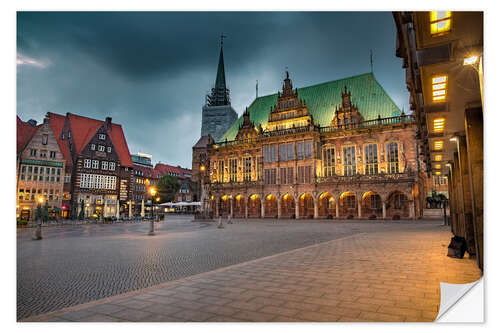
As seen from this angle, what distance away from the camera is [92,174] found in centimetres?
4656

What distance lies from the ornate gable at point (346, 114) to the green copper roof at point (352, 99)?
1382 millimetres

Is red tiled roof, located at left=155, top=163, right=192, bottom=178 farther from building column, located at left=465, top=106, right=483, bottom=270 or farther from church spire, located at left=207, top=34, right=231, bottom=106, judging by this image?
building column, located at left=465, top=106, right=483, bottom=270

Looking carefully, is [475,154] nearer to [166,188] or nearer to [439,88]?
[439,88]

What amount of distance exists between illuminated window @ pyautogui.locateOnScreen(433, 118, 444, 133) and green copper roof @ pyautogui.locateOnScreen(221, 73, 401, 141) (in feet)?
114

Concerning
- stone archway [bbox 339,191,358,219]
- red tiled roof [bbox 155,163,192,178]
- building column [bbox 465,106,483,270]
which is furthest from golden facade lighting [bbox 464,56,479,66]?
red tiled roof [bbox 155,163,192,178]

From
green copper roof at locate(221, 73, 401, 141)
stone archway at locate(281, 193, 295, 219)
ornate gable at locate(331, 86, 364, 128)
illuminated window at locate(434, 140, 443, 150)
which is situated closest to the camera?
illuminated window at locate(434, 140, 443, 150)

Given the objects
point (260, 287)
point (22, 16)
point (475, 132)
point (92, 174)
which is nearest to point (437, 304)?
point (260, 287)

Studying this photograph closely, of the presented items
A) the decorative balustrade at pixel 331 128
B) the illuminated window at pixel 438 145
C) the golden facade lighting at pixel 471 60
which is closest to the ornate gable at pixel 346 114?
the decorative balustrade at pixel 331 128

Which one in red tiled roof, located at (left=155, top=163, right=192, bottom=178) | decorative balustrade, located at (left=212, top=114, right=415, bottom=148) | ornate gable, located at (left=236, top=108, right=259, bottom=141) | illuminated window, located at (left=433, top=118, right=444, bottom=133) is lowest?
illuminated window, located at (left=433, top=118, right=444, bottom=133)

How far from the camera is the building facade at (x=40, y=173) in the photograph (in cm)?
2997

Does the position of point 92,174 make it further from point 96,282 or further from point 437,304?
point 437,304

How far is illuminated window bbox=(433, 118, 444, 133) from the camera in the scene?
741 centimetres

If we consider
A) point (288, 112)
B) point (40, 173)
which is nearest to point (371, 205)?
point (288, 112)

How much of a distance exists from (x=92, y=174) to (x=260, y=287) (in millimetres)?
48079
